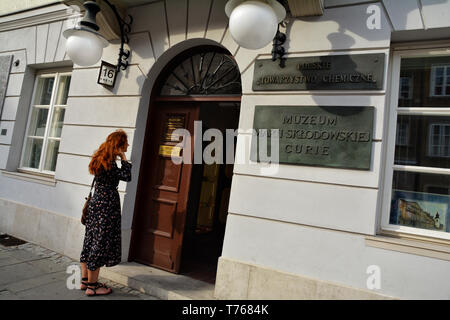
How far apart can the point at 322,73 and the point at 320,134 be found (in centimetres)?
70

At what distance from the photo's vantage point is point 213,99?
418cm

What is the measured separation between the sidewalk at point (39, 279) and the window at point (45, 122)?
1.64 m

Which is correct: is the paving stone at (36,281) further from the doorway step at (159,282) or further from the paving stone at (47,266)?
the doorway step at (159,282)

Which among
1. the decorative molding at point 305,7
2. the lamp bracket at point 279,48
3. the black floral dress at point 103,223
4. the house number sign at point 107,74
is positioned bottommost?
the black floral dress at point 103,223

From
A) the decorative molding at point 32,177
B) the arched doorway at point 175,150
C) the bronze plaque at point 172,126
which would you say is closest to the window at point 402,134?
the arched doorway at point 175,150

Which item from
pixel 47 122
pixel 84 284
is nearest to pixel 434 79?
pixel 84 284

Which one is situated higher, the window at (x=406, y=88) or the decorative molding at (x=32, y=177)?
the window at (x=406, y=88)

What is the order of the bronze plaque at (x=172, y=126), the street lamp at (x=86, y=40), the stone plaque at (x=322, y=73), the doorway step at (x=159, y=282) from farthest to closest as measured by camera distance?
the bronze plaque at (x=172, y=126), the street lamp at (x=86, y=40), the doorway step at (x=159, y=282), the stone plaque at (x=322, y=73)

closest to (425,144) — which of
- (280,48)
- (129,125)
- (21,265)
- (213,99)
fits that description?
(280,48)

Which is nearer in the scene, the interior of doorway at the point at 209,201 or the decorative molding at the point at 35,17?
the interior of doorway at the point at 209,201

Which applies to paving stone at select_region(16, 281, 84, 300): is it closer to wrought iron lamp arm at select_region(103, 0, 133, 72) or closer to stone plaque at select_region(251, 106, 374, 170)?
stone plaque at select_region(251, 106, 374, 170)

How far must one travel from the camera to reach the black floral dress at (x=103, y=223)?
344 cm

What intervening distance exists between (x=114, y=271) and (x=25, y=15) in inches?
227

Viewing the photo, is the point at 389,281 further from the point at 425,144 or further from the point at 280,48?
the point at 280,48
